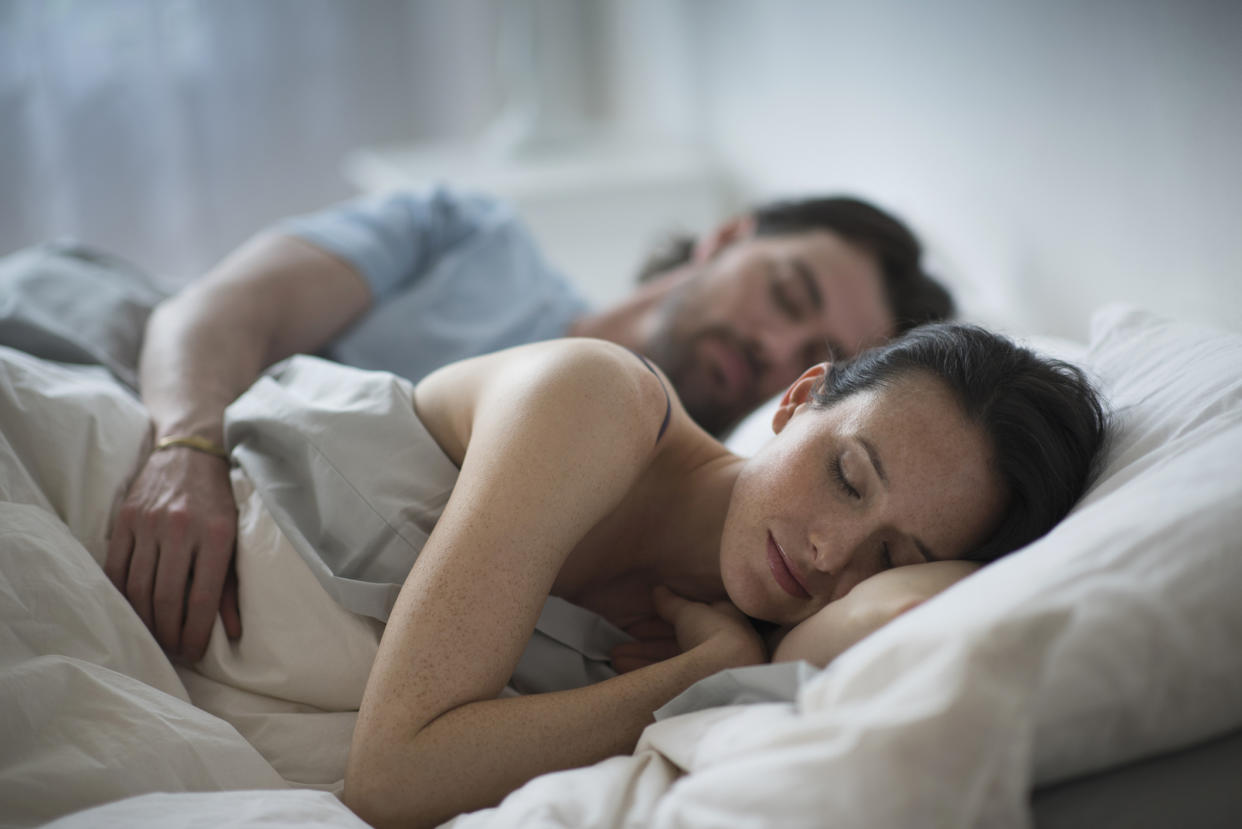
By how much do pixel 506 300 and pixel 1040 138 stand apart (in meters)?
0.94

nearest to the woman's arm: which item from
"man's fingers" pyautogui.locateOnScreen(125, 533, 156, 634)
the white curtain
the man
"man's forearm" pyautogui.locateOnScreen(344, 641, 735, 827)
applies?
"man's forearm" pyautogui.locateOnScreen(344, 641, 735, 827)

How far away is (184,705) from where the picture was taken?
2.79 feet

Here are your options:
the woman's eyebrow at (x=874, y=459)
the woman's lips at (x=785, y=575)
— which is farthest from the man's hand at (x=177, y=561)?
the woman's eyebrow at (x=874, y=459)

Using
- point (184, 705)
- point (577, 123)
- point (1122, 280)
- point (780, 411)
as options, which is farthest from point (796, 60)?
point (184, 705)

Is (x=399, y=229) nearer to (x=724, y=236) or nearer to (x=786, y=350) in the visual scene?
(x=724, y=236)

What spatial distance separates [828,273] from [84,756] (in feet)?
A: 4.27

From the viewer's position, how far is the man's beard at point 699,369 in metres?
1.68

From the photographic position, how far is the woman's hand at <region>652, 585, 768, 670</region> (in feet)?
2.84

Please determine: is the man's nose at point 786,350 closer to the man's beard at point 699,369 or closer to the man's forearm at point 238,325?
the man's beard at point 699,369

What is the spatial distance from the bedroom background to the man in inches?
10.0

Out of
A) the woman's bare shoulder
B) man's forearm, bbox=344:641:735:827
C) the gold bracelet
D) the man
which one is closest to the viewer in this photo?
man's forearm, bbox=344:641:735:827

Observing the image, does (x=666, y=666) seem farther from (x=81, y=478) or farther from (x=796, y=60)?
(x=796, y=60)

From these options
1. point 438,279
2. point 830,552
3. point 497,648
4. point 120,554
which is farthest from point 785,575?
point 438,279

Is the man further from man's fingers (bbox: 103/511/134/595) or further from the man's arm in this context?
man's fingers (bbox: 103/511/134/595)
